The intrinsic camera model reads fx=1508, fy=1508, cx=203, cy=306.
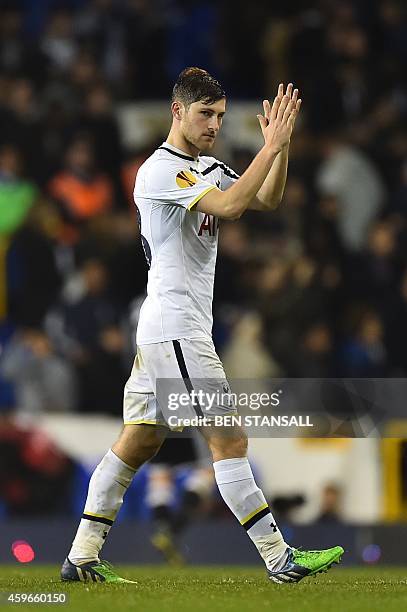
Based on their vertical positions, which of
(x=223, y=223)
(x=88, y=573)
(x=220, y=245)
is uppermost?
(x=223, y=223)

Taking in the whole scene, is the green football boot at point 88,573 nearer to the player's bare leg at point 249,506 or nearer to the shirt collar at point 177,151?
the player's bare leg at point 249,506

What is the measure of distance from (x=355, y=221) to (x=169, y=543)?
4.89 m

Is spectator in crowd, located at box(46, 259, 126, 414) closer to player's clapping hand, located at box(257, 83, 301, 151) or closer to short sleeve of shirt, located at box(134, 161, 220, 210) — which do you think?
short sleeve of shirt, located at box(134, 161, 220, 210)

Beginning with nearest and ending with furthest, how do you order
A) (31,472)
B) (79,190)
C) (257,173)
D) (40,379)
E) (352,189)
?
(257,173), (31,472), (40,379), (79,190), (352,189)

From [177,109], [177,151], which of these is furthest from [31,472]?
[177,109]

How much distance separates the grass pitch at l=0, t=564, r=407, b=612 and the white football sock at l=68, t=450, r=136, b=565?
19cm

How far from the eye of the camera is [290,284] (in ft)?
43.1

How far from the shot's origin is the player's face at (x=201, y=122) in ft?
22.9

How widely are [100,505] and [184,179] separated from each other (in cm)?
161

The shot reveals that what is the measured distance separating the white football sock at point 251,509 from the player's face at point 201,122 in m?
1.50

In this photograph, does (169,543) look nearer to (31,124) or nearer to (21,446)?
(21,446)

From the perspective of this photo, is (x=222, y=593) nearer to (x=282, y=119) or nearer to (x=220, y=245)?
(x=282, y=119)

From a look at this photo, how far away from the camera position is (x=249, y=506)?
22.4 ft

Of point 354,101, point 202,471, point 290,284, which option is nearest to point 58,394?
point 202,471
